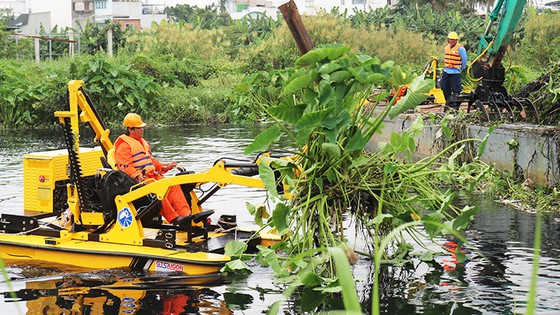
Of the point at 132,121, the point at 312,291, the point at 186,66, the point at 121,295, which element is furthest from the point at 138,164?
the point at 186,66

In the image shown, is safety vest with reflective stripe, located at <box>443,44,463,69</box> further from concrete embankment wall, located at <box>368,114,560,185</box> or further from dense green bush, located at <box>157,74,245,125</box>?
dense green bush, located at <box>157,74,245,125</box>

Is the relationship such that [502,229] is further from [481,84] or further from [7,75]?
[7,75]

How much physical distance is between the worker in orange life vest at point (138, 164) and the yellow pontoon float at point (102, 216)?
6.1 inches

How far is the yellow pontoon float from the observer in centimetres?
1023

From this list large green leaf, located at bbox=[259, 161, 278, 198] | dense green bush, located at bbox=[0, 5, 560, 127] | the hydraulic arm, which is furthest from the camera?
dense green bush, located at bbox=[0, 5, 560, 127]

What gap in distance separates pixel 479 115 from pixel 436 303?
8.96 meters

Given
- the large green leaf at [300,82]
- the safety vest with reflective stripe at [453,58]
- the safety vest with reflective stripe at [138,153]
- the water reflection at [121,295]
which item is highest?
the large green leaf at [300,82]

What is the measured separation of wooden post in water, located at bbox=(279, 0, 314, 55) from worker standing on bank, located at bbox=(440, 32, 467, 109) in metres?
11.3

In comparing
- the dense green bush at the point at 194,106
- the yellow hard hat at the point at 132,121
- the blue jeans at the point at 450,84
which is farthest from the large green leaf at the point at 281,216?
the dense green bush at the point at 194,106

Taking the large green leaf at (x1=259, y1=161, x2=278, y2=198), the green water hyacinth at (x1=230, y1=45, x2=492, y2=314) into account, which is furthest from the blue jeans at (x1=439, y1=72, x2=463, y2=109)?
the large green leaf at (x1=259, y1=161, x2=278, y2=198)

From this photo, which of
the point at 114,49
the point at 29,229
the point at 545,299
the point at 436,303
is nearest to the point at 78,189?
the point at 29,229

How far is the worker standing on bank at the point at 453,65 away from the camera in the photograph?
67.2 ft

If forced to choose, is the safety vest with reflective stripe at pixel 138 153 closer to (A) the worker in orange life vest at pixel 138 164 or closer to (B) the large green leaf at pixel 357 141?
(A) the worker in orange life vest at pixel 138 164

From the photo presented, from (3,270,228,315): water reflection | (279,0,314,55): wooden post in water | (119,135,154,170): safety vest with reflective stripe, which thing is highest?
(279,0,314,55): wooden post in water
